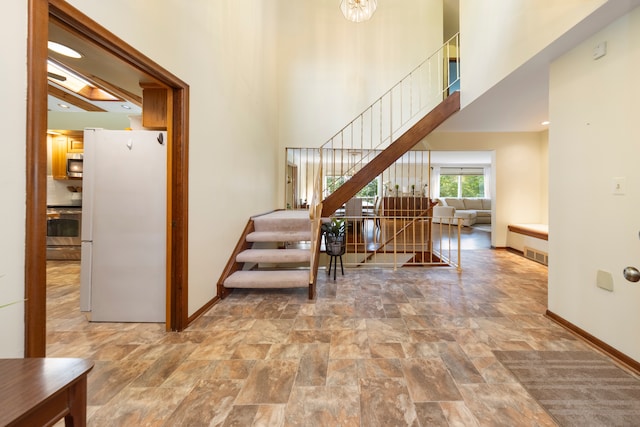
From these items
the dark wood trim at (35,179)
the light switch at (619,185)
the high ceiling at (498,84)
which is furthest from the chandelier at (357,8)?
the dark wood trim at (35,179)

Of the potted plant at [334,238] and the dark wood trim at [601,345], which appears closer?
the dark wood trim at [601,345]

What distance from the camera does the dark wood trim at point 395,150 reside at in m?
4.05

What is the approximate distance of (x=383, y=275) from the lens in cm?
393

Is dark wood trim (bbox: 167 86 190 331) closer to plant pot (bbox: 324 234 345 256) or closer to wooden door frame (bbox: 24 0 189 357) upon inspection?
wooden door frame (bbox: 24 0 189 357)

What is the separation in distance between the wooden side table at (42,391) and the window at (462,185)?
1272cm

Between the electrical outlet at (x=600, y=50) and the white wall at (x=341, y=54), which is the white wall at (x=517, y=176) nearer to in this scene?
the white wall at (x=341, y=54)

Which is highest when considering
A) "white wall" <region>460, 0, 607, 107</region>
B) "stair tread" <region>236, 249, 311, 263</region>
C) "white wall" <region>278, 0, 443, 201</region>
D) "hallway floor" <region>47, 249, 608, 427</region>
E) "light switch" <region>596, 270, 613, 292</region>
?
"white wall" <region>278, 0, 443, 201</region>

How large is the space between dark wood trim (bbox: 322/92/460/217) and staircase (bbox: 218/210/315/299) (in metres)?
0.74

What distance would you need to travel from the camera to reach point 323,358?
188cm

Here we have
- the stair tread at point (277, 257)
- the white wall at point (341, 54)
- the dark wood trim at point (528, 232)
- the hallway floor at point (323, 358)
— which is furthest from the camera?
the white wall at point (341, 54)

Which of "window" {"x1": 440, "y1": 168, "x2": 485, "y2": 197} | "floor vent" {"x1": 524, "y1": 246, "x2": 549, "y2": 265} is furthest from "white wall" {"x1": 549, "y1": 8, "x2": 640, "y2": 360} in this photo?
"window" {"x1": 440, "y1": 168, "x2": 485, "y2": 197}

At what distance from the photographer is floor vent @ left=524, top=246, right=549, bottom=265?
14.4 feet

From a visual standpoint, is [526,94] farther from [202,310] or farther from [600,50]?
[202,310]

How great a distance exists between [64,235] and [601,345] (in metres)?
7.32
